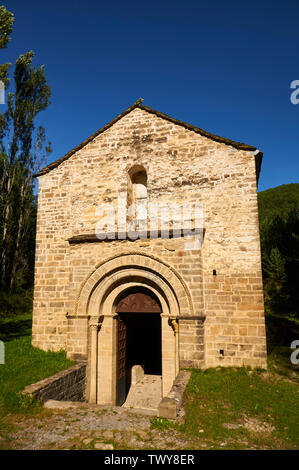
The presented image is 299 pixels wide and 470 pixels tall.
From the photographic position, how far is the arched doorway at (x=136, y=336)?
8.48m

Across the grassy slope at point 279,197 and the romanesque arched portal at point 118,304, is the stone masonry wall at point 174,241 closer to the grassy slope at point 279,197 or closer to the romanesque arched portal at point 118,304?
the romanesque arched portal at point 118,304

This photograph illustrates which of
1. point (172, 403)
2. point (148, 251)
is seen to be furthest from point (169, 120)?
point (172, 403)

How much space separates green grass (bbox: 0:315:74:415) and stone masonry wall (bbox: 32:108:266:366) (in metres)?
0.59

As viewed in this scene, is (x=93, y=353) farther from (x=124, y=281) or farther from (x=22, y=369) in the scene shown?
(x=124, y=281)

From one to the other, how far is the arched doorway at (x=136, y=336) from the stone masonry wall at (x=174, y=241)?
1.40 m

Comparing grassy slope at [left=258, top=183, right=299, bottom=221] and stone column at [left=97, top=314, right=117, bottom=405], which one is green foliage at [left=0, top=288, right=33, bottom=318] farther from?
grassy slope at [left=258, top=183, right=299, bottom=221]

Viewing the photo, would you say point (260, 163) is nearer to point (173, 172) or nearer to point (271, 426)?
point (173, 172)

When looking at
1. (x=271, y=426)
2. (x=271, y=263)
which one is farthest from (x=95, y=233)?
(x=271, y=263)

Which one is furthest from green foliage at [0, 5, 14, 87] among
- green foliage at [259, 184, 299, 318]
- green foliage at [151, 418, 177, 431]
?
green foliage at [259, 184, 299, 318]

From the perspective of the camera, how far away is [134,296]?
28.3ft

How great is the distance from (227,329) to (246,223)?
9.62ft

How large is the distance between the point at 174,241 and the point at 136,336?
275 inches

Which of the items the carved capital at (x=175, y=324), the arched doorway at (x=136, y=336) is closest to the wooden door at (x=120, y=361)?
the arched doorway at (x=136, y=336)

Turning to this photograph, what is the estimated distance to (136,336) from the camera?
43.4 feet
